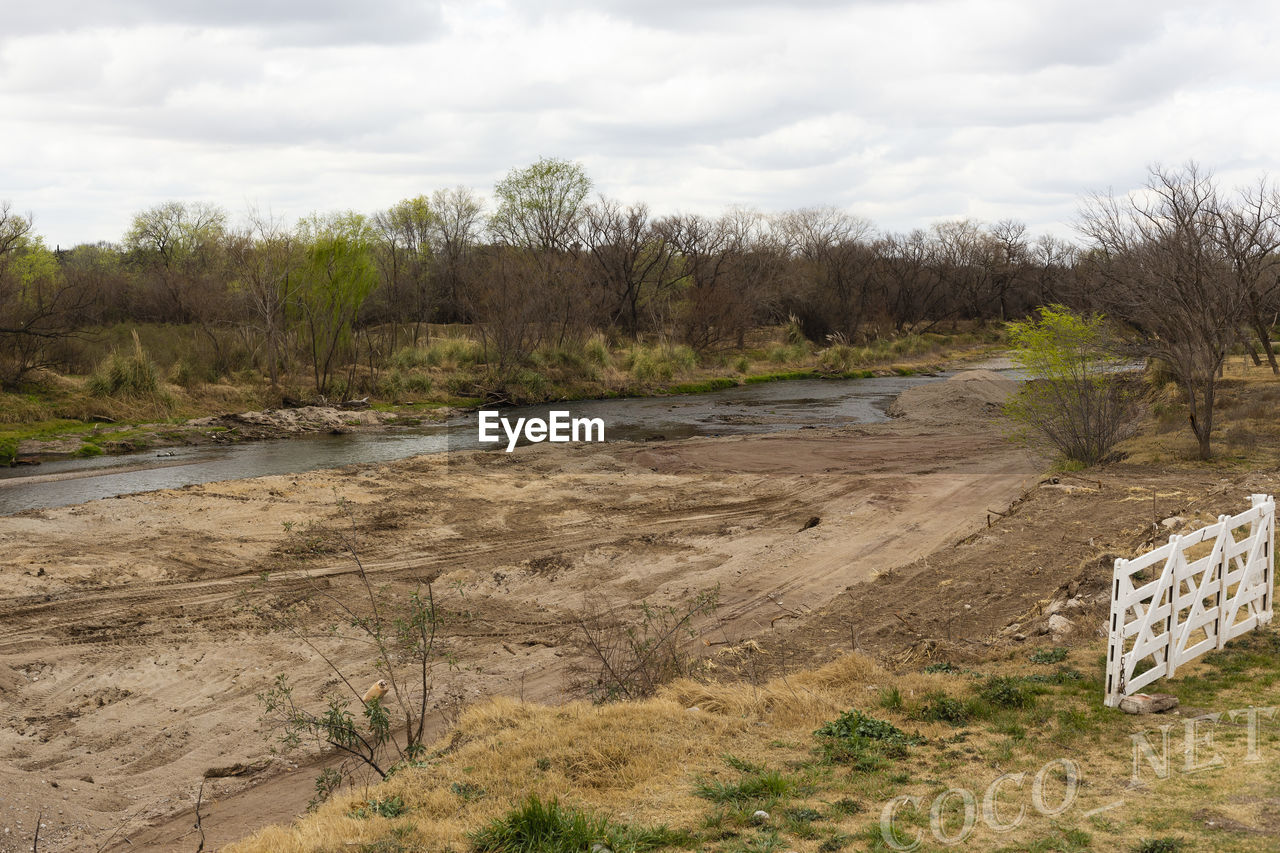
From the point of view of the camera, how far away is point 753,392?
46.6m

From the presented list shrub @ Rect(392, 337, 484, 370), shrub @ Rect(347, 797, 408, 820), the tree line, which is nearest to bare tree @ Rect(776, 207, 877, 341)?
the tree line

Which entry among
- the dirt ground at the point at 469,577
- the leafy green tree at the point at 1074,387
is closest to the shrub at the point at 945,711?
the dirt ground at the point at 469,577

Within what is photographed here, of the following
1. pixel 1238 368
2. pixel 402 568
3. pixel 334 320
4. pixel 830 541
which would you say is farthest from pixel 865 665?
pixel 1238 368

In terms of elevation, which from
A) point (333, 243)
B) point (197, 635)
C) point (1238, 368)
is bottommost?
point (197, 635)

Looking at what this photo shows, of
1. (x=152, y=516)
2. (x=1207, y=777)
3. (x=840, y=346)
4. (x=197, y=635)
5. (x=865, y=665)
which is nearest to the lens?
(x=1207, y=777)

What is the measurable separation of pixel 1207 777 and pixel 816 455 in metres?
19.7

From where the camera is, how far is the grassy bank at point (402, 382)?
2827cm

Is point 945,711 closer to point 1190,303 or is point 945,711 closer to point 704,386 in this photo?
point 1190,303

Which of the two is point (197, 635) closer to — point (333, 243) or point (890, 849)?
point (890, 849)

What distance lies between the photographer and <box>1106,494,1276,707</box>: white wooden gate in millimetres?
7273

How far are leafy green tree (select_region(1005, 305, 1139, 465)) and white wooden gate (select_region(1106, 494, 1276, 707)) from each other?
11.4m

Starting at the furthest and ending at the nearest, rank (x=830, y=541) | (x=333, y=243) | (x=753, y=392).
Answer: (x=753, y=392)
(x=333, y=243)
(x=830, y=541)

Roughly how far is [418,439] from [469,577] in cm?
1678

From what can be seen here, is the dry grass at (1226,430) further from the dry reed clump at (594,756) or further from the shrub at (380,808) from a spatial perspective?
the shrub at (380,808)
